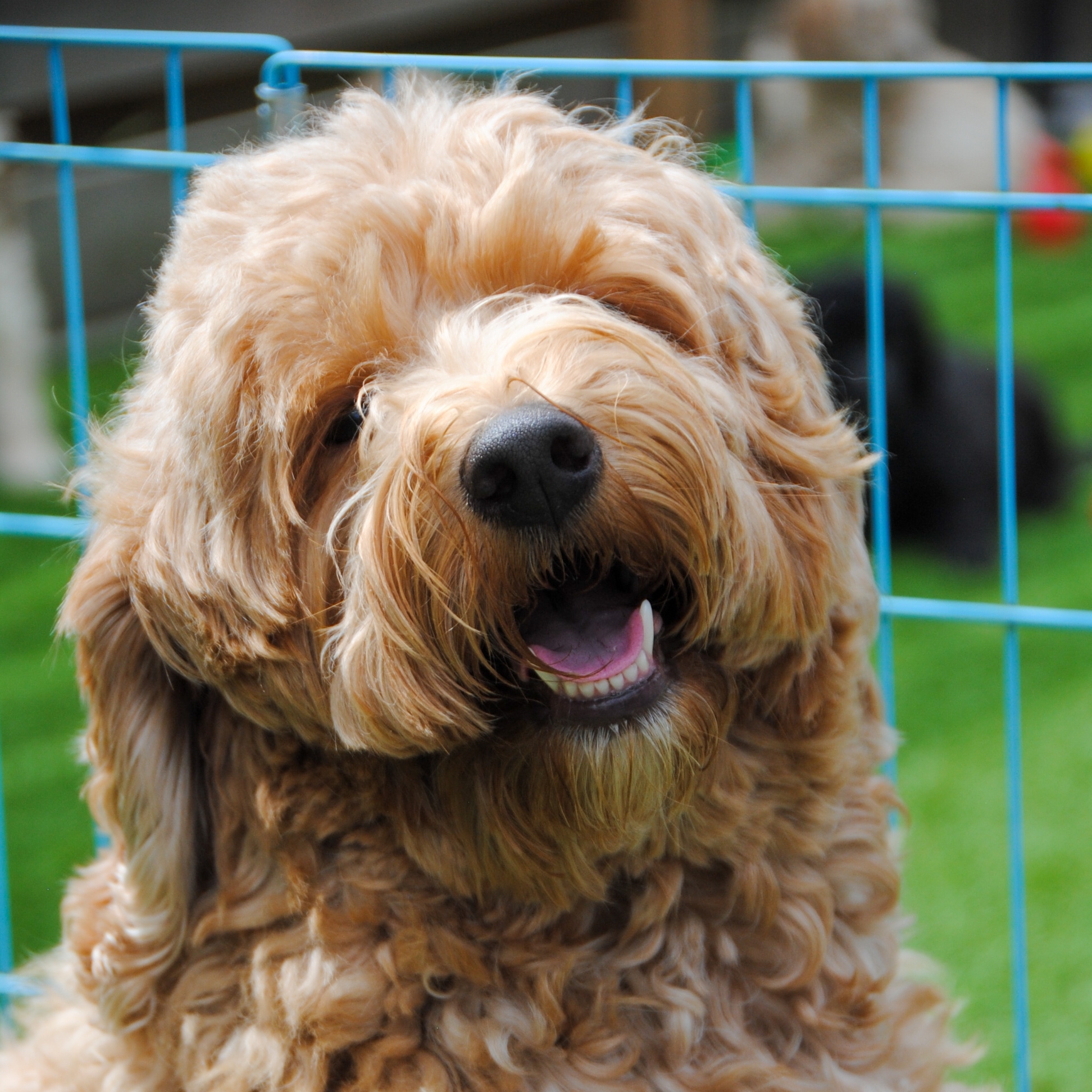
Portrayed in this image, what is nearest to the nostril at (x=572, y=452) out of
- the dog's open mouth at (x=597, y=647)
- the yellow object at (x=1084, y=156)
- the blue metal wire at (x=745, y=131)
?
the dog's open mouth at (x=597, y=647)

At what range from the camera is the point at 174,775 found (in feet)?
6.06

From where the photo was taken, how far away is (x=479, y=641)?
158 centimetres

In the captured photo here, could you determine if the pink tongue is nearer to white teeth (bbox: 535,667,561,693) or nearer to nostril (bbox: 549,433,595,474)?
white teeth (bbox: 535,667,561,693)

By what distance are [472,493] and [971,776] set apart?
2.75 meters

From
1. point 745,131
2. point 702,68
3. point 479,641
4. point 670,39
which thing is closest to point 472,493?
point 479,641

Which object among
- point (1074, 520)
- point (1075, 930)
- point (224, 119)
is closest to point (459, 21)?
point (224, 119)

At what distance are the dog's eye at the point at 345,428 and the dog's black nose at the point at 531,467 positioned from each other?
0.87 feet

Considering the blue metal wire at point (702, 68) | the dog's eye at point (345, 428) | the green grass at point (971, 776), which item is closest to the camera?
the dog's eye at point (345, 428)

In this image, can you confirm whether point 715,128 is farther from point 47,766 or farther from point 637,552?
point 637,552

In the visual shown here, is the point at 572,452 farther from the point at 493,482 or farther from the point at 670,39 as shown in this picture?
the point at 670,39

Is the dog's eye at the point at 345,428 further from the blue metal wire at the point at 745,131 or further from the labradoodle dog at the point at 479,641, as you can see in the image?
the blue metal wire at the point at 745,131

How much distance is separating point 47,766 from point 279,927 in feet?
9.12

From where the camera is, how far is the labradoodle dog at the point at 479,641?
157 cm

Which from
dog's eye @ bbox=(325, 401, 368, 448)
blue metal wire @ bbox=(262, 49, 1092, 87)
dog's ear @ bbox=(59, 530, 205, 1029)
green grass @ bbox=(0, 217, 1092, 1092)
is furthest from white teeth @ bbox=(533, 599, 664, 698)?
green grass @ bbox=(0, 217, 1092, 1092)
